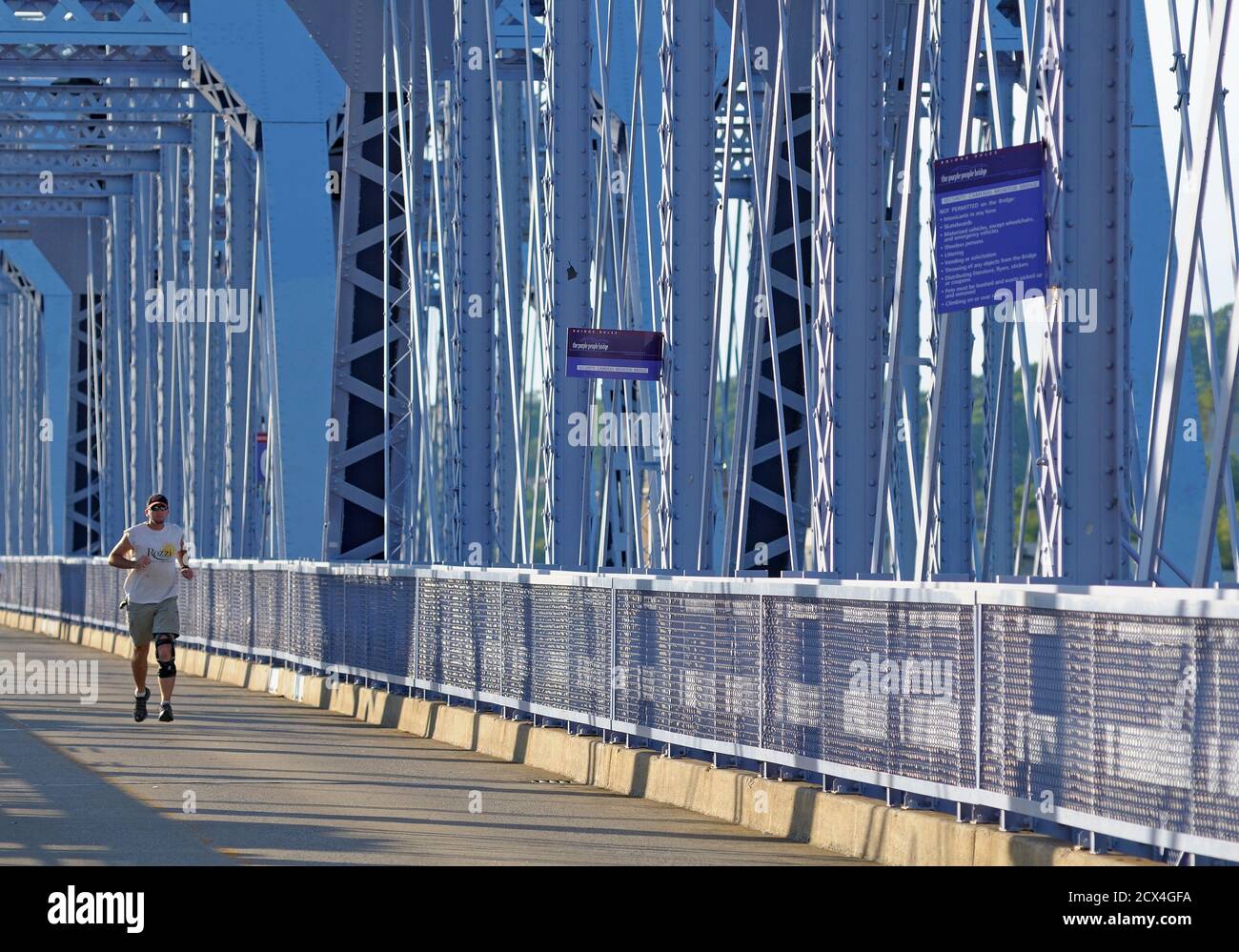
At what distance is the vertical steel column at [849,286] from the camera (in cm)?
1767

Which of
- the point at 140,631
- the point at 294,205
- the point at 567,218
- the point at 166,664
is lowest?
the point at 166,664

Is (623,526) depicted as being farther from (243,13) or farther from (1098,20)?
(1098,20)

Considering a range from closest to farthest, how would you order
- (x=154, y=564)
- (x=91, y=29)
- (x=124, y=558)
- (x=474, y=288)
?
(x=124, y=558), (x=154, y=564), (x=474, y=288), (x=91, y=29)

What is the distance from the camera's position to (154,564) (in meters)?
21.9

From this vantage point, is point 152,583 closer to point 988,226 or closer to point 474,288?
point 474,288

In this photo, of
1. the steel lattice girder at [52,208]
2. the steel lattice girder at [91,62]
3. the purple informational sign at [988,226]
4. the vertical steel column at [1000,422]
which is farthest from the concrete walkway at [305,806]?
the steel lattice girder at [52,208]

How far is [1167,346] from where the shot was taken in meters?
11.9

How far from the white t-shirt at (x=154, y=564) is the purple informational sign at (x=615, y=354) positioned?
4.01m

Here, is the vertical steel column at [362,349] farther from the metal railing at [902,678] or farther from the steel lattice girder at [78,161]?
the steel lattice girder at [78,161]

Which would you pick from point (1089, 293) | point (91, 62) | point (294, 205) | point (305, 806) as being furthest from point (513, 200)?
point (1089, 293)

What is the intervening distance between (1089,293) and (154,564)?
439 inches

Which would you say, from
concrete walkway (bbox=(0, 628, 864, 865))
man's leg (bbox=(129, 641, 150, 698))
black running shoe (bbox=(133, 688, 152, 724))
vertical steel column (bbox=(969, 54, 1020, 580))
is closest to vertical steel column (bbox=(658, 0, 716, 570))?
vertical steel column (bbox=(969, 54, 1020, 580))

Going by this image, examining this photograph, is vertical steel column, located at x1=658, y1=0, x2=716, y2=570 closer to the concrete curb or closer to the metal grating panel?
the concrete curb
